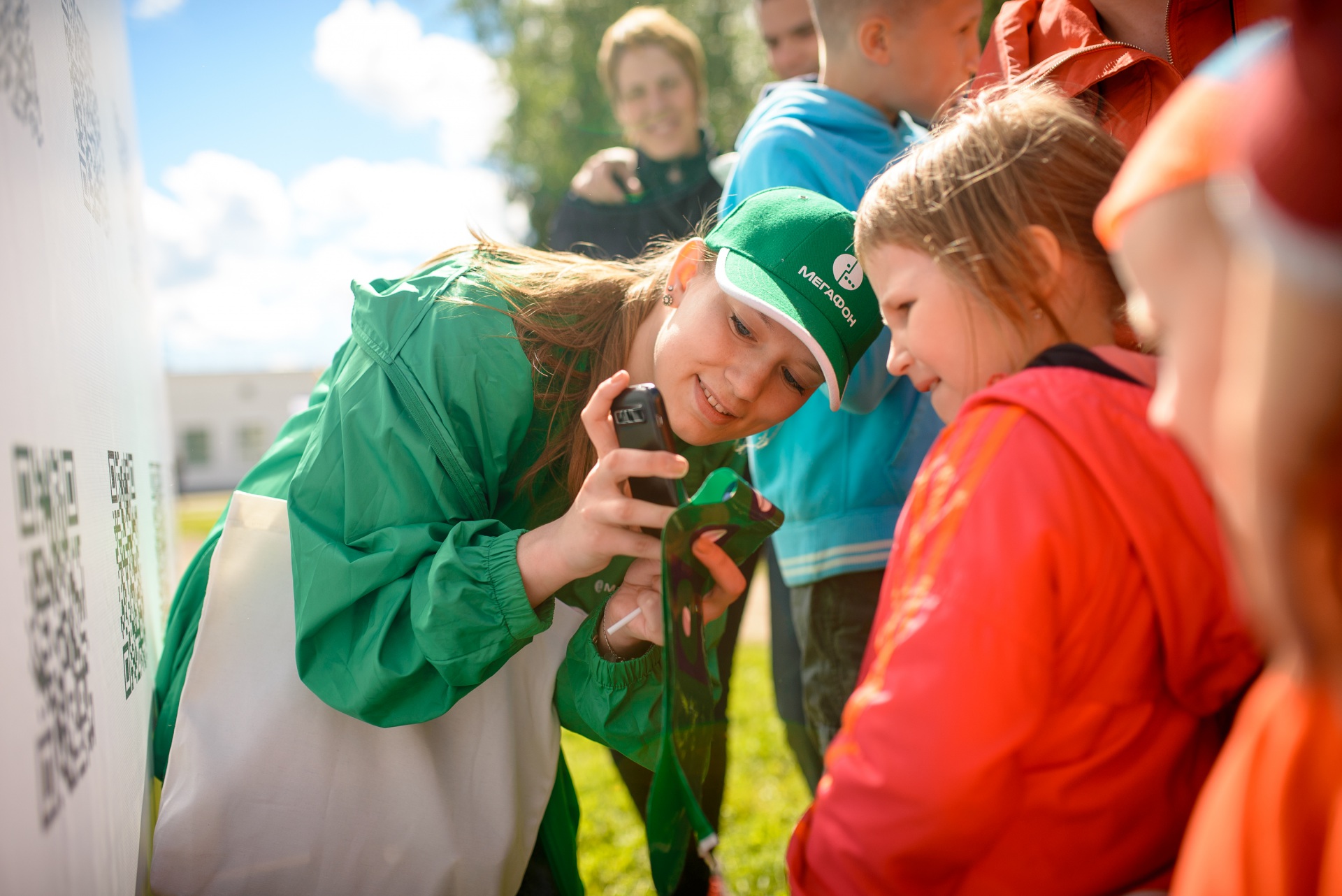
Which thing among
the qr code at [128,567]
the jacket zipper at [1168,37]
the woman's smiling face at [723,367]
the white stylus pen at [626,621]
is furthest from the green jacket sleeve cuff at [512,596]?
the jacket zipper at [1168,37]

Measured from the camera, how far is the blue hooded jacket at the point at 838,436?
2.18m

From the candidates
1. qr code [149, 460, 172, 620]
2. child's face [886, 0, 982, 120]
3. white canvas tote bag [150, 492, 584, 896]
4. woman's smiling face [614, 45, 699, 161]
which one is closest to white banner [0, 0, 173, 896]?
white canvas tote bag [150, 492, 584, 896]

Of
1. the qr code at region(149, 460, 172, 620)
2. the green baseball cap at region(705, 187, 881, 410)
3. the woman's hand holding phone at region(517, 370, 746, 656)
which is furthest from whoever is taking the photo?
the qr code at region(149, 460, 172, 620)

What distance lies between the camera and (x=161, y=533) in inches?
110

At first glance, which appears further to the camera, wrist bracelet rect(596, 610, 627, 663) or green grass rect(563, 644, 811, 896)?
green grass rect(563, 644, 811, 896)

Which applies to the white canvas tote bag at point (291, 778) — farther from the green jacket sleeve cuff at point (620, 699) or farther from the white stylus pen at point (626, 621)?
the white stylus pen at point (626, 621)

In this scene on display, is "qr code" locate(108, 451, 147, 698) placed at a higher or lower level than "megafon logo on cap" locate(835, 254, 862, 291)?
lower

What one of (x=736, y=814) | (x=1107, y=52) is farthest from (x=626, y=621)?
(x=736, y=814)

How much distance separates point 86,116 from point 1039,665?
2065 millimetres

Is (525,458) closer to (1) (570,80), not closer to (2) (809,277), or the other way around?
(2) (809,277)

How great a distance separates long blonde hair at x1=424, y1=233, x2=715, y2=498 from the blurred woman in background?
1.20 meters

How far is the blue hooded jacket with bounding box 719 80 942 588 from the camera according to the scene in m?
2.18

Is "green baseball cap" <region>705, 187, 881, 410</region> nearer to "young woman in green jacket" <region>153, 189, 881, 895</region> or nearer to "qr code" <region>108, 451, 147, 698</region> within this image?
"young woman in green jacket" <region>153, 189, 881, 895</region>

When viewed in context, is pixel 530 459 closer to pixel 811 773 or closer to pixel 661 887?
pixel 661 887
